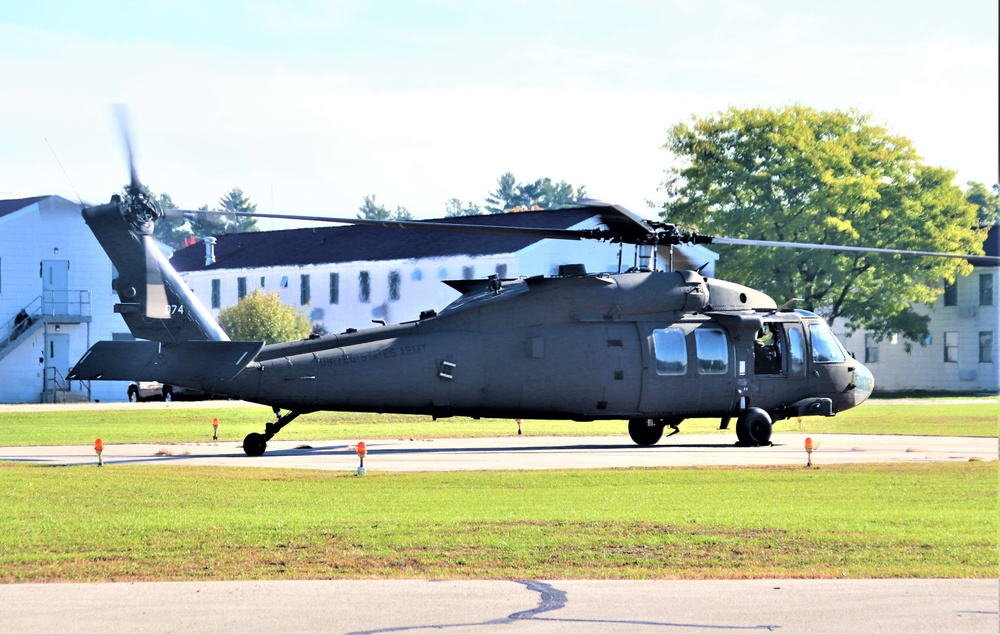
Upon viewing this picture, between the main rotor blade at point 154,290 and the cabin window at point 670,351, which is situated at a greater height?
the main rotor blade at point 154,290

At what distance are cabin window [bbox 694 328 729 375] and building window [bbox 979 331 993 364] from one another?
63168mm

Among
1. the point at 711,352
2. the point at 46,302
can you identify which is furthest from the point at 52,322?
the point at 711,352

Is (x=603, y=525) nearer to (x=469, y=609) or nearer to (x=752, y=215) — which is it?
(x=469, y=609)

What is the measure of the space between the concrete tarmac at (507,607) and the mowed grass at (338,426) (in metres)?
25.1

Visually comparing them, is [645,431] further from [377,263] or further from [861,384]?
[377,263]

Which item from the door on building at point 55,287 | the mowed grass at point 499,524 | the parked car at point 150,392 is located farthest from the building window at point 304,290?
the mowed grass at point 499,524

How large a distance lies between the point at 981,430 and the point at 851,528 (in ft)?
88.6

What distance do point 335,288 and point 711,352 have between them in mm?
57584

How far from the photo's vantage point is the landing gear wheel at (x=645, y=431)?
110 ft

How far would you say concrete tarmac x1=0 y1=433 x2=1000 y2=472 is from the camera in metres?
27.4

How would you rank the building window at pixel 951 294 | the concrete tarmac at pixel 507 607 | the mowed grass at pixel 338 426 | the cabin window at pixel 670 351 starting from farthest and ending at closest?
the building window at pixel 951 294 < the mowed grass at pixel 338 426 < the cabin window at pixel 670 351 < the concrete tarmac at pixel 507 607

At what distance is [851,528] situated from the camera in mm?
16797

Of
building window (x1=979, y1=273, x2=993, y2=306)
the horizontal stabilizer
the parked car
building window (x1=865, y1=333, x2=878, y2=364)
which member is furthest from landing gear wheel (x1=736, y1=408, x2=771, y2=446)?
building window (x1=865, y1=333, x2=878, y2=364)

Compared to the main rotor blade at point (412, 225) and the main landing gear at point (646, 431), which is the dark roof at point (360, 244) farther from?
the main rotor blade at point (412, 225)
